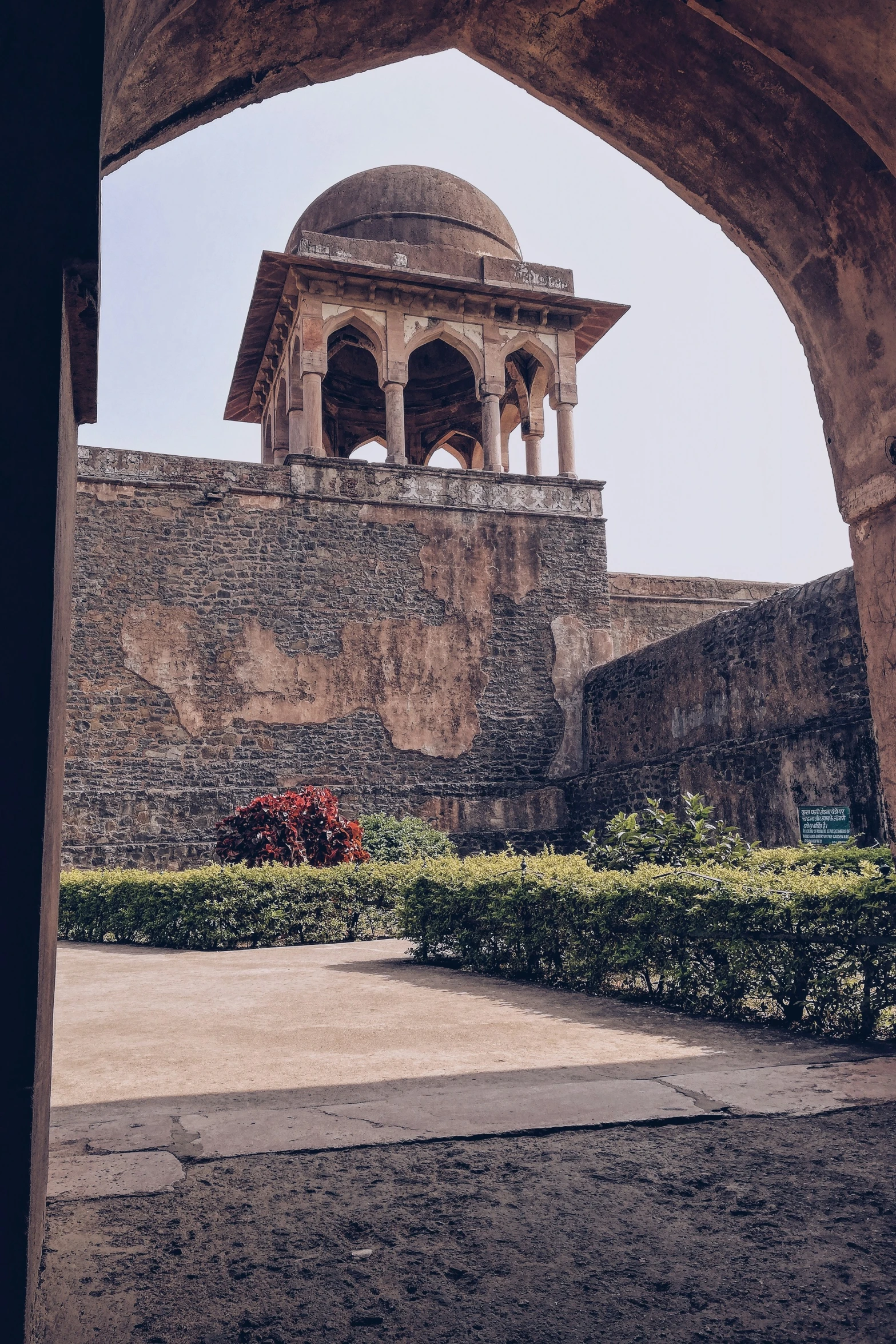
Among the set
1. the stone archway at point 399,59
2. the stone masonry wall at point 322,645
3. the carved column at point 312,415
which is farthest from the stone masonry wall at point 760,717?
the carved column at point 312,415

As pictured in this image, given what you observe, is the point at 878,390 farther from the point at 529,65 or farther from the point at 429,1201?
the point at 429,1201

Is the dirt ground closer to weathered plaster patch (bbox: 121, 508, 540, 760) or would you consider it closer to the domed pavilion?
weathered plaster patch (bbox: 121, 508, 540, 760)

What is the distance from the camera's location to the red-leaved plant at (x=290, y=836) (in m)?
10.5

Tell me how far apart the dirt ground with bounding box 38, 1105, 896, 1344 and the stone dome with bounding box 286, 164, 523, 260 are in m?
16.1

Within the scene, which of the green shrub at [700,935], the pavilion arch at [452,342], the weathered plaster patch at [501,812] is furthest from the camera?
the pavilion arch at [452,342]

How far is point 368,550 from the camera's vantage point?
48.8 feet

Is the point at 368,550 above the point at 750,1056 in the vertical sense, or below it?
above

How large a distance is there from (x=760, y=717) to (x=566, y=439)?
24.1 feet

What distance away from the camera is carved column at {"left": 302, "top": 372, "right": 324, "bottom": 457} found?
15141 millimetres

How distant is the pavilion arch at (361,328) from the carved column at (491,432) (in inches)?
69.3

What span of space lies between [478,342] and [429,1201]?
49.9ft

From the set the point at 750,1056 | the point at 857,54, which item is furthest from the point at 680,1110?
the point at 857,54

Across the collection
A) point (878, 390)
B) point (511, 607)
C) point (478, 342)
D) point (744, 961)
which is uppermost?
point (478, 342)

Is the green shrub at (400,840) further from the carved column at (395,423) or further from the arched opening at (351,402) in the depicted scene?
the arched opening at (351,402)
